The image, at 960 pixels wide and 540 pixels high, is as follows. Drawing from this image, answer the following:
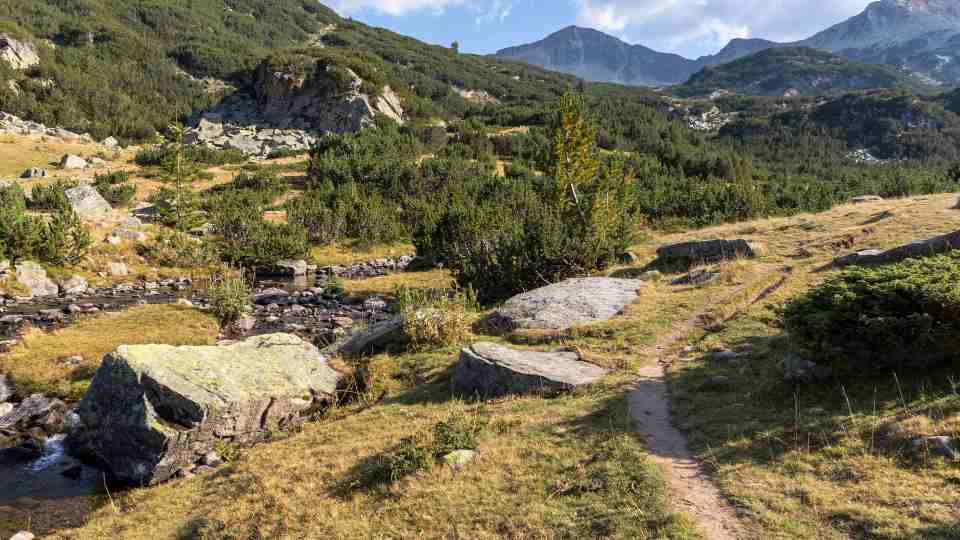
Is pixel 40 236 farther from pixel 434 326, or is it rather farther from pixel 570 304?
pixel 570 304

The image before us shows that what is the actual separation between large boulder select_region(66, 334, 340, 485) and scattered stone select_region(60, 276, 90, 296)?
20.7 metres

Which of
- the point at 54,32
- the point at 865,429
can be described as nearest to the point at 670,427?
the point at 865,429

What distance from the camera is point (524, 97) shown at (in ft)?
483

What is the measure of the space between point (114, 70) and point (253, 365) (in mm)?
107726

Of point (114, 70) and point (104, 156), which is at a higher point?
point (114, 70)

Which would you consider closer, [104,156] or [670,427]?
[670,427]

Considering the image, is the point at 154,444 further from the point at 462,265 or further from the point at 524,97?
the point at 524,97

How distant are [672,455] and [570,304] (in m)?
8.66

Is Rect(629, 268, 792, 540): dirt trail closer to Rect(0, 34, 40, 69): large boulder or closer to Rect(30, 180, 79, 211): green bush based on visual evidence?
Rect(30, 180, 79, 211): green bush

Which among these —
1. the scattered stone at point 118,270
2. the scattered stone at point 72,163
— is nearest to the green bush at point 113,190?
the scattered stone at point 72,163

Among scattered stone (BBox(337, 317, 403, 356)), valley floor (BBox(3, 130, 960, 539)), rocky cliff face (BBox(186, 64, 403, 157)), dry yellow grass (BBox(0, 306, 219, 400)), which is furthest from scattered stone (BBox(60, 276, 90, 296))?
rocky cliff face (BBox(186, 64, 403, 157))

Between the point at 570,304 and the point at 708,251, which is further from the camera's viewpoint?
the point at 708,251

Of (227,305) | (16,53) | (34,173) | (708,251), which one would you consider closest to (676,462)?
(708,251)

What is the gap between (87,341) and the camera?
20.0 metres
